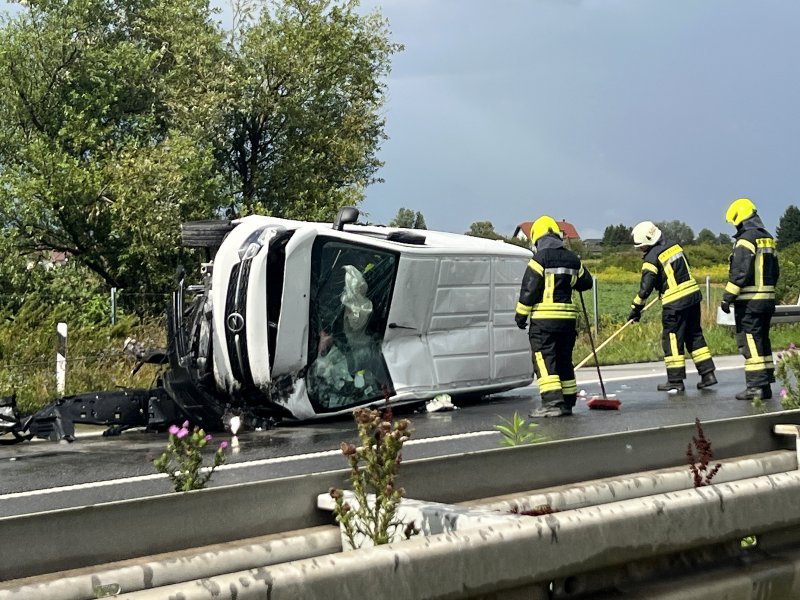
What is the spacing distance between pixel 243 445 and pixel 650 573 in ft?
20.6

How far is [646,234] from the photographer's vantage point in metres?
12.9

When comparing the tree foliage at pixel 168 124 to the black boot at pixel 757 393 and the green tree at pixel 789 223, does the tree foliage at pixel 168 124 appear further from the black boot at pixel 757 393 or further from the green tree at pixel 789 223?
the green tree at pixel 789 223

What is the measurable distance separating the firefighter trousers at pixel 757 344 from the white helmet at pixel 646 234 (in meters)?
1.43

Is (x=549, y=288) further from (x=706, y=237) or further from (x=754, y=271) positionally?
(x=706, y=237)

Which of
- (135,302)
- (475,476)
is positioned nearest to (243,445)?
(475,476)

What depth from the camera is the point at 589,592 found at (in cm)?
317

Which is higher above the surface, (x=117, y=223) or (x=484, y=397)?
(x=117, y=223)

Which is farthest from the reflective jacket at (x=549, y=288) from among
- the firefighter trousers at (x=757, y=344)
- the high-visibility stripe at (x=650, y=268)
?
the high-visibility stripe at (x=650, y=268)

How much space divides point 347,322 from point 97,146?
17.7m

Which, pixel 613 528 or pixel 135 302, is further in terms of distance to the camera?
pixel 135 302

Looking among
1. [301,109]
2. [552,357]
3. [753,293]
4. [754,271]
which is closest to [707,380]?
[753,293]

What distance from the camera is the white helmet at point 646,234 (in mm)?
12852

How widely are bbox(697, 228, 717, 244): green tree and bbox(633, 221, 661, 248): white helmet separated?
47.5 metres

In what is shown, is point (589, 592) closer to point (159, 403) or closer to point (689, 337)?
point (159, 403)
